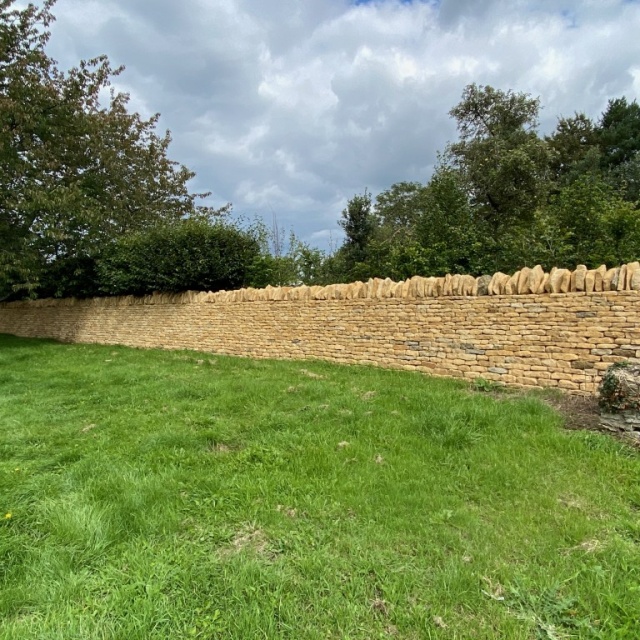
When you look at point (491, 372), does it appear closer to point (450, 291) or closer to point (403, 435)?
point (450, 291)

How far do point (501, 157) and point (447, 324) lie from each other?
1263 centimetres

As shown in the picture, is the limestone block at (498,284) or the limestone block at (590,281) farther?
the limestone block at (498,284)

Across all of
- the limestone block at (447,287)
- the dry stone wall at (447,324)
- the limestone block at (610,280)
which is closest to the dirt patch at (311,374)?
the dry stone wall at (447,324)

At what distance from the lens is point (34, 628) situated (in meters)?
1.71

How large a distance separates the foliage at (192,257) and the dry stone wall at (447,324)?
2.13 ft

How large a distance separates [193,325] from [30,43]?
980cm

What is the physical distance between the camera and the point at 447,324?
21.7 feet

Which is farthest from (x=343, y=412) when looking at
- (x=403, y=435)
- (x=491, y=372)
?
(x=491, y=372)

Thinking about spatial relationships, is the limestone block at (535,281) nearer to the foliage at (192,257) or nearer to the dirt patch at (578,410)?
the dirt patch at (578,410)

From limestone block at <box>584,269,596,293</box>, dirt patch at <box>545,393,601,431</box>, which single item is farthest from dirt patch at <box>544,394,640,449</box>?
limestone block at <box>584,269,596,293</box>

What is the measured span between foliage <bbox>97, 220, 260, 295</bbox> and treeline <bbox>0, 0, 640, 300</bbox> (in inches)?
1.4

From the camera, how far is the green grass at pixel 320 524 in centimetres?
180

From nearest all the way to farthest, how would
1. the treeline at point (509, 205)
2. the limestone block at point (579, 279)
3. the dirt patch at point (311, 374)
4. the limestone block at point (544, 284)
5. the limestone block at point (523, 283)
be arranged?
the limestone block at point (579, 279), the limestone block at point (544, 284), the limestone block at point (523, 283), the dirt patch at point (311, 374), the treeline at point (509, 205)

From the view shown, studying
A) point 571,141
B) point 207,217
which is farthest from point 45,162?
point 571,141
